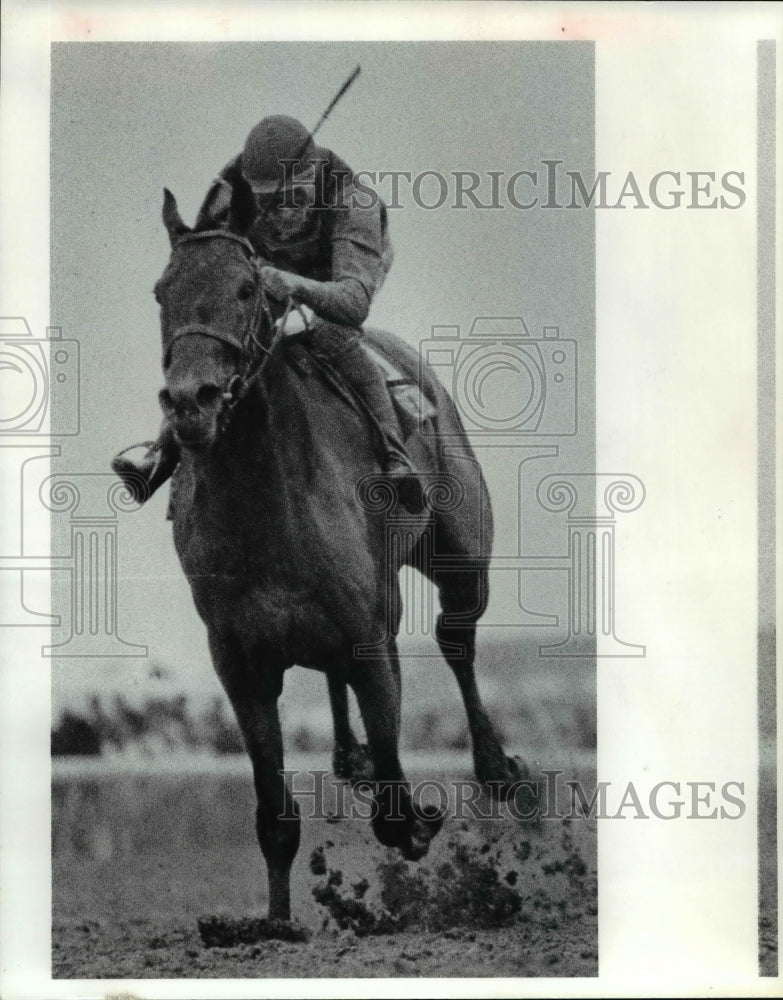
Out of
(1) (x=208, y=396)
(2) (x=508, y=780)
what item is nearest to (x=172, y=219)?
(1) (x=208, y=396)

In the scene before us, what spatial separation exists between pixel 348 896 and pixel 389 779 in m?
0.46

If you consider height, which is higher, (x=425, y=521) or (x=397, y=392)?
(x=397, y=392)

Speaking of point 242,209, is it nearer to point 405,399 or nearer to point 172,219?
point 172,219

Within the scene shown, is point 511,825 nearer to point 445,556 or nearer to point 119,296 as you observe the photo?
point 445,556

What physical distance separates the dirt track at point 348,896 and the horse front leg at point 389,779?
55 millimetres

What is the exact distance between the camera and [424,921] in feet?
16.1

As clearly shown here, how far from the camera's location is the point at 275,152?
4922 millimetres

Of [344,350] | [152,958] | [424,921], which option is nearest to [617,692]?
[424,921]

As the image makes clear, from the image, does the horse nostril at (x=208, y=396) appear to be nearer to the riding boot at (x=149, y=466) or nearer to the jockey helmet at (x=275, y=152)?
the riding boot at (x=149, y=466)

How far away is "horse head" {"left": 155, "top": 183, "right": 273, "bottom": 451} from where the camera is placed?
14.8 ft

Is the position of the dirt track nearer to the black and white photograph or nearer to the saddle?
the black and white photograph

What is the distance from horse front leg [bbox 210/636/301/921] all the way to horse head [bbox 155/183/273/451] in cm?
89

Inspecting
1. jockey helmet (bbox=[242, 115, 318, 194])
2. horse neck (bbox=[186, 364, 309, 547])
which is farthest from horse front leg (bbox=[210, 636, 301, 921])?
jockey helmet (bbox=[242, 115, 318, 194])

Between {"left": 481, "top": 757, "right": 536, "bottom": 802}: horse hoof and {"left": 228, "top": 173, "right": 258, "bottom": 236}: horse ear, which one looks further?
{"left": 481, "top": 757, "right": 536, "bottom": 802}: horse hoof
